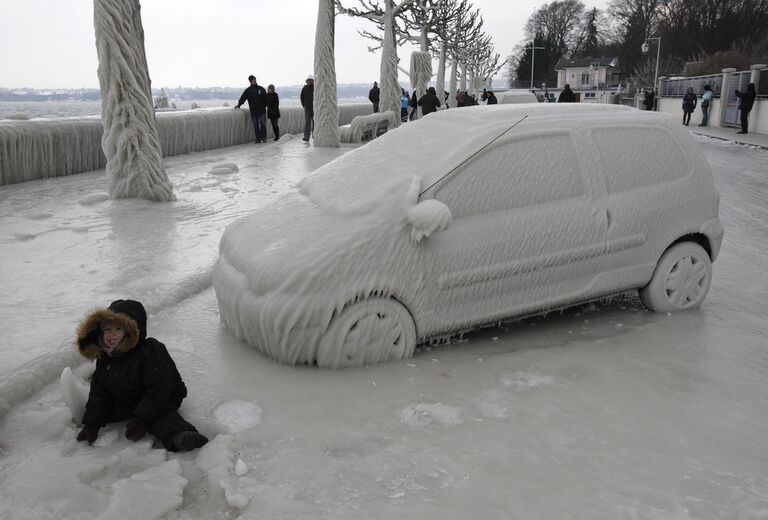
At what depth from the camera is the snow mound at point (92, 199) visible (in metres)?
8.86

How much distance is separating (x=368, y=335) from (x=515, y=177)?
132 cm

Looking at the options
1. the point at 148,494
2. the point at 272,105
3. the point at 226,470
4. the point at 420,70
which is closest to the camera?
the point at 148,494

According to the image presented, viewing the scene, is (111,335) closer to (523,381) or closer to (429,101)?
(523,381)

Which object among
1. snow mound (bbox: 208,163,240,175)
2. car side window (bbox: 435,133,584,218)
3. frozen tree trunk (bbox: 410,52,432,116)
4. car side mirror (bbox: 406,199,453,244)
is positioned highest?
frozen tree trunk (bbox: 410,52,432,116)

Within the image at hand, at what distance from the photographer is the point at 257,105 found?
60.3ft

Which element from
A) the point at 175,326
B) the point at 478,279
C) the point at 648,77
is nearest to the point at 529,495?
the point at 478,279

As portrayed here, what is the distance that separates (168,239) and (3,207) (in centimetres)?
335

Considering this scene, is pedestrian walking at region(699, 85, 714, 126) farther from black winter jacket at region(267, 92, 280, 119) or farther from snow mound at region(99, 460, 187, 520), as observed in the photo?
snow mound at region(99, 460, 187, 520)

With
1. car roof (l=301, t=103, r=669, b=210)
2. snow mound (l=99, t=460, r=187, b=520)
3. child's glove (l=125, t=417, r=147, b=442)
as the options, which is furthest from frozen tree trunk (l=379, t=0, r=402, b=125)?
snow mound (l=99, t=460, r=187, b=520)

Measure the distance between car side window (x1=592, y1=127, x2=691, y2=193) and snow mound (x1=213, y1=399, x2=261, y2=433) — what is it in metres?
2.61

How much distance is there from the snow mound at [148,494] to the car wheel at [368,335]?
1.12 m

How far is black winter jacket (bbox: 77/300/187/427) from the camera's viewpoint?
2.87m

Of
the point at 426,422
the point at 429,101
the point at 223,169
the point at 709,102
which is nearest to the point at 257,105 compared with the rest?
the point at 429,101

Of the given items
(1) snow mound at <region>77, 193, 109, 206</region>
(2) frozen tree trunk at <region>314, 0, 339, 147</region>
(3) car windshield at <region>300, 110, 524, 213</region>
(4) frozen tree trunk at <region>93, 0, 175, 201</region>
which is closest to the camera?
(3) car windshield at <region>300, 110, 524, 213</region>
